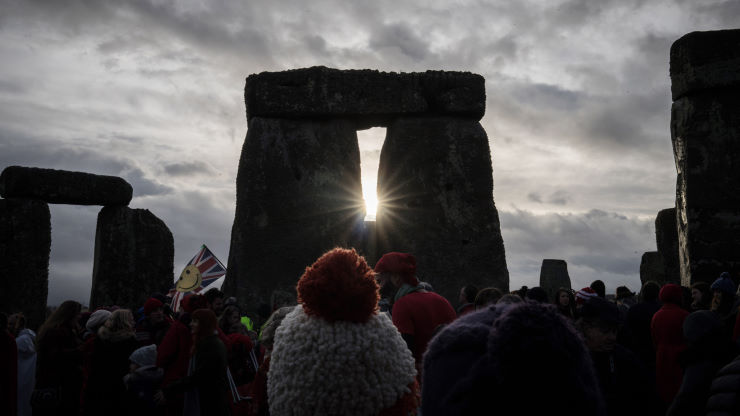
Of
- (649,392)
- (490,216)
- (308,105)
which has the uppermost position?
(308,105)

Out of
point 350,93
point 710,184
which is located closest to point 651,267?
point 710,184

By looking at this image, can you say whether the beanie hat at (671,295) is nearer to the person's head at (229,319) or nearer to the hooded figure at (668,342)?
the hooded figure at (668,342)

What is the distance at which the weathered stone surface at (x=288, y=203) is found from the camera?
8.51 metres

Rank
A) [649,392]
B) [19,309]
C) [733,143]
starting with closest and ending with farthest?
[649,392]
[733,143]
[19,309]

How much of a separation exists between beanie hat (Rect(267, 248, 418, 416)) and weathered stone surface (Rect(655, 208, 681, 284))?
28.0ft

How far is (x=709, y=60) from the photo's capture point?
6.61m

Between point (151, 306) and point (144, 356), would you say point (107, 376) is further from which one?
point (151, 306)

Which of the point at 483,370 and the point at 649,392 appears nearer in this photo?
the point at 483,370

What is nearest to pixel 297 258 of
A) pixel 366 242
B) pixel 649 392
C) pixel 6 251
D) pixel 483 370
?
pixel 366 242

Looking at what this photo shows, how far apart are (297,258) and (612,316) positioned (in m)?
6.07

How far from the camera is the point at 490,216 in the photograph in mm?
8766

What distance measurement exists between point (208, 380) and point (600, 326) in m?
2.31

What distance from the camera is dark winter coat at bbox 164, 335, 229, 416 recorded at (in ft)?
12.8

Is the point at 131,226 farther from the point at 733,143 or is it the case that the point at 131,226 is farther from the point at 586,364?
the point at 586,364
